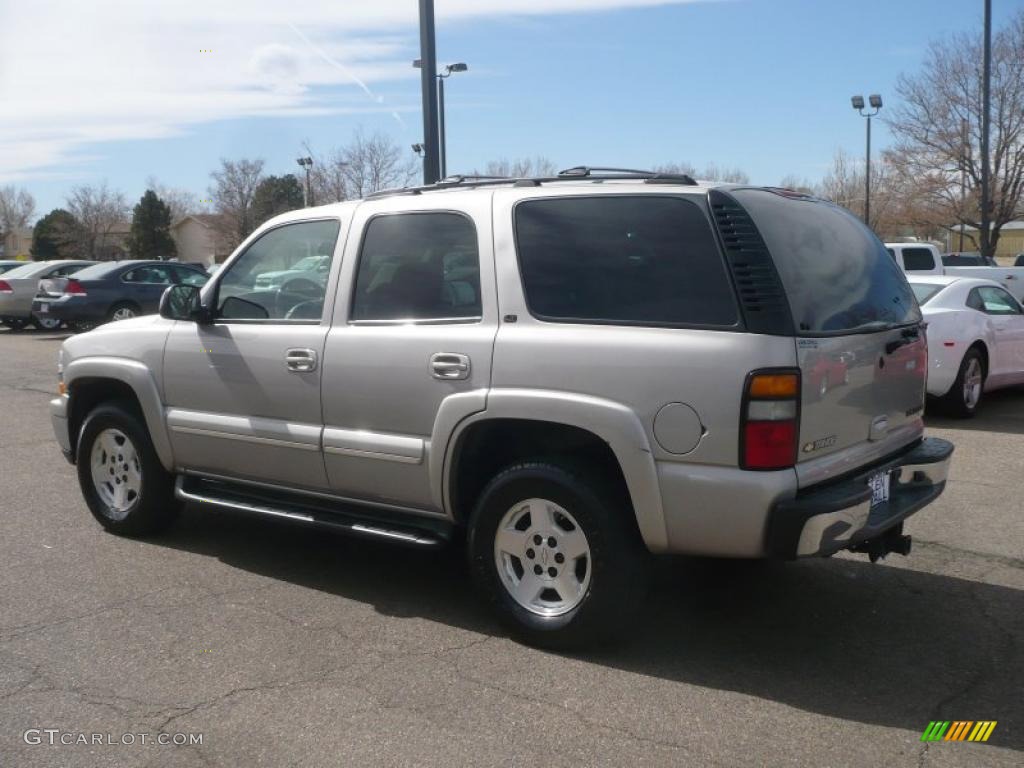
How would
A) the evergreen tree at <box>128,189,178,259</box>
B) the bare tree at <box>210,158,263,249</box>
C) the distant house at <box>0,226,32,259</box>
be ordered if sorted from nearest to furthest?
the bare tree at <box>210,158,263,249</box> → the evergreen tree at <box>128,189,178,259</box> → the distant house at <box>0,226,32,259</box>

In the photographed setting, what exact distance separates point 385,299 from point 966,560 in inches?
135

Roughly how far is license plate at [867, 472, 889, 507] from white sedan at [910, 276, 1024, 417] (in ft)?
19.3

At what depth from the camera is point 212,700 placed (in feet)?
13.1

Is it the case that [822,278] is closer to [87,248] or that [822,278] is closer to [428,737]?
[428,737]

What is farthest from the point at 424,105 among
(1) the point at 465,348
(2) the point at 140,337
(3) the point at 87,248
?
(3) the point at 87,248

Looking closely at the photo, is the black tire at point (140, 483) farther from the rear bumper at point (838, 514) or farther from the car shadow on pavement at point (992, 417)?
the car shadow on pavement at point (992, 417)

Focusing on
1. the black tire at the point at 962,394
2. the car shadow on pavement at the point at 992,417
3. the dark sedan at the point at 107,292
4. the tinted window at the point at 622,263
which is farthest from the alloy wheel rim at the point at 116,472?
the dark sedan at the point at 107,292

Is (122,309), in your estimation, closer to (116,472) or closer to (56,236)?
(116,472)

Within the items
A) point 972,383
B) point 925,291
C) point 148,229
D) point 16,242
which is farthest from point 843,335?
point 16,242

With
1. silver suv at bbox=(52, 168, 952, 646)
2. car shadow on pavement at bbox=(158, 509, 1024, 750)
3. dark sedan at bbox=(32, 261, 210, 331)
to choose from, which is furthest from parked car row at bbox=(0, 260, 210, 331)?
silver suv at bbox=(52, 168, 952, 646)

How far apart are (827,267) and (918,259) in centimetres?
1507

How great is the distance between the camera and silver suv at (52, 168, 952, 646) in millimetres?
3971

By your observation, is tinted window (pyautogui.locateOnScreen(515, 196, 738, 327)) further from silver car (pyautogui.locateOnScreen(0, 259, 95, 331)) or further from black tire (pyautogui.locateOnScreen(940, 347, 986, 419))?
silver car (pyautogui.locateOnScreen(0, 259, 95, 331))

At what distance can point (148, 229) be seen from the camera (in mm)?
68438
